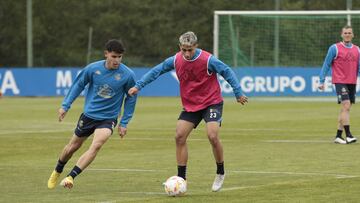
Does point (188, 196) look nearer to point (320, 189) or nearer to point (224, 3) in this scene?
point (320, 189)

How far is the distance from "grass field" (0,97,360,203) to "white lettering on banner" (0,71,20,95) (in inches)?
749

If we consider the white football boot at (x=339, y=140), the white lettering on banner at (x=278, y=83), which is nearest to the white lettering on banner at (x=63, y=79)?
the white lettering on banner at (x=278, y=83)

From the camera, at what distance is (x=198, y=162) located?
16906 millimetres

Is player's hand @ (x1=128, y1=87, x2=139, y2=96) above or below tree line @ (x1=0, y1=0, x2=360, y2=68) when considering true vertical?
above

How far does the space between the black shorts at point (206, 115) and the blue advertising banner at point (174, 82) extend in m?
29.2

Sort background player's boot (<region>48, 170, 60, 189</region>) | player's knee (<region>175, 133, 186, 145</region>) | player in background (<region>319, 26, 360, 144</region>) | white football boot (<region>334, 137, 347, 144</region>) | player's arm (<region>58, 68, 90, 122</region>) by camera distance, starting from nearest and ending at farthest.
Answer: player's knee (<region>175, 133, 186, 145</region>) < background player's boot (<region>48, 170, 60, 189</region>) < player's arm (<region>58, 68, 90, 122</region>) < white football boot (<region>334, 137, 347, 144</region>) < player in background (<region>319, 26, 360, 144</region>)

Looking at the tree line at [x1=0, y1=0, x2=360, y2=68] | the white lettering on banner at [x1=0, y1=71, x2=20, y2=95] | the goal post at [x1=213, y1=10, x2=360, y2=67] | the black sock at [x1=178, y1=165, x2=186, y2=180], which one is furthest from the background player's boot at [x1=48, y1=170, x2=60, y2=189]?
the tree line at [x1=0, y1=0, x2=360, y2=68]

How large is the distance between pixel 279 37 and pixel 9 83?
43.5 ft

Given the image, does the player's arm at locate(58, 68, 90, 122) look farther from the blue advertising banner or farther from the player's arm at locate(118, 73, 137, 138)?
the blue advertising banner

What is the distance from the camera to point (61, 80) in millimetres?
49781

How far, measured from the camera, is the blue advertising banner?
147ft

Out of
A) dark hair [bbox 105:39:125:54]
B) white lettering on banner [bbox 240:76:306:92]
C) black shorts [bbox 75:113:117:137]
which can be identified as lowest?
white lettering on banner [bbox 240:76:306:92]

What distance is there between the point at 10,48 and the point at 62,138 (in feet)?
158

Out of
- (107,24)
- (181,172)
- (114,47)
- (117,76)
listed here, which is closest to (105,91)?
(117,76)
